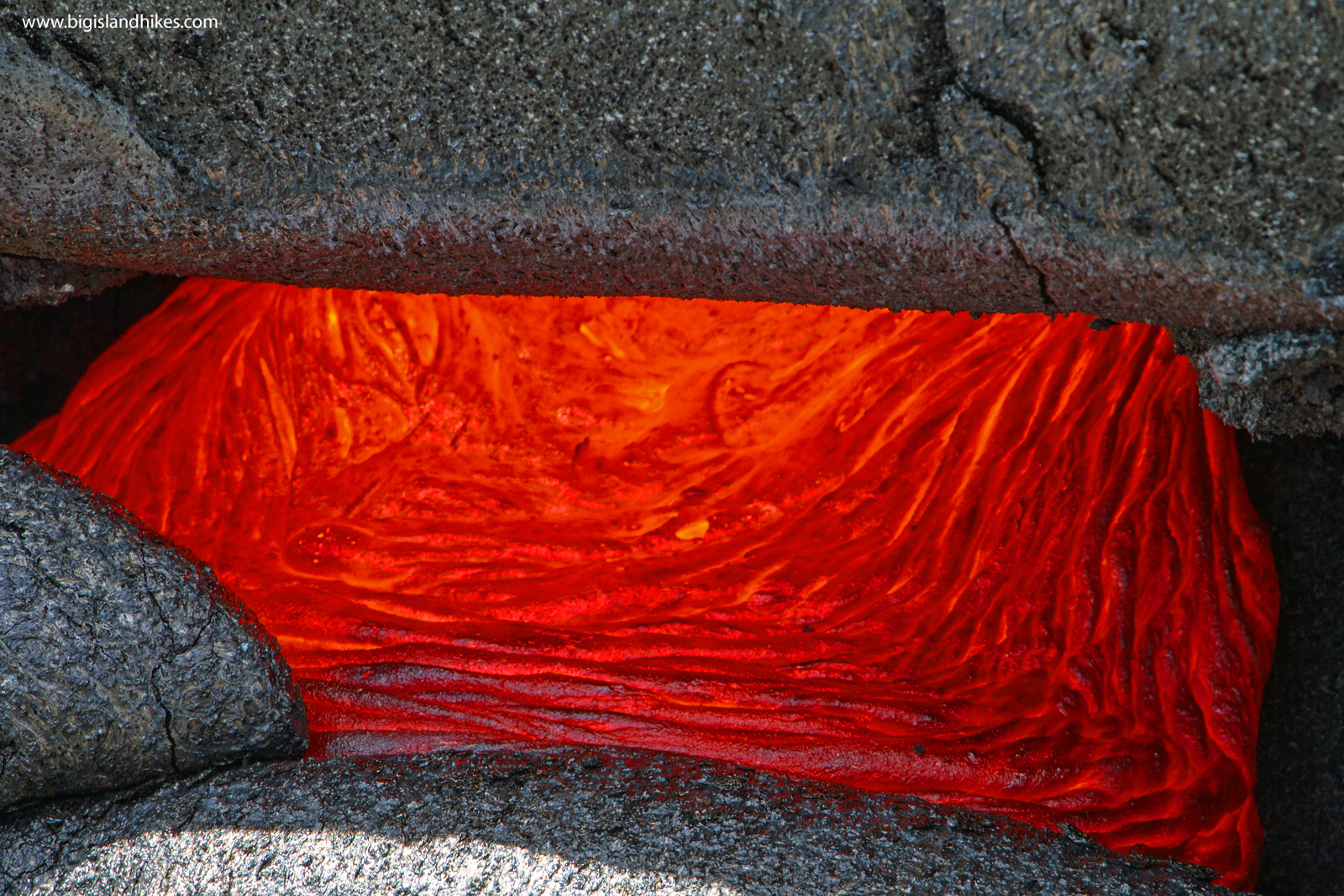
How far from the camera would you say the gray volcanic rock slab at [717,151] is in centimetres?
118

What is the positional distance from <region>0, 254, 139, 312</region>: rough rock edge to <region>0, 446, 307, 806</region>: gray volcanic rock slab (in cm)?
40

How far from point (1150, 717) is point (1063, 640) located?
217 mm

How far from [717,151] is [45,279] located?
1.30 metres

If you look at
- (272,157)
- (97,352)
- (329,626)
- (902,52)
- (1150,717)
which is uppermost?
(902,52)

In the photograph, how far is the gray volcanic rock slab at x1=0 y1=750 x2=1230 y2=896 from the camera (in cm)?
135

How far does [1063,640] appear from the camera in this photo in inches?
82.7

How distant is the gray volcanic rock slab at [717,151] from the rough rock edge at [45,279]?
254 mm

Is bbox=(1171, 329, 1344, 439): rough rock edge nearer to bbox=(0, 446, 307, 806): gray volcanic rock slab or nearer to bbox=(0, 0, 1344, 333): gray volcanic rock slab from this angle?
bbox=(0, 0, 1344, 333): gray volcanic rock slab

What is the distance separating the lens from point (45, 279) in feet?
6.12

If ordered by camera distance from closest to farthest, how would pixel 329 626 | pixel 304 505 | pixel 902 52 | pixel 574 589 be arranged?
1. pixel 902 52
2. pixel 329 626
3. pixel 574 589
4. pixel 304 505

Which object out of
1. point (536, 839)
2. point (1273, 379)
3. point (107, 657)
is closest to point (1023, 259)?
point (1273, 379)

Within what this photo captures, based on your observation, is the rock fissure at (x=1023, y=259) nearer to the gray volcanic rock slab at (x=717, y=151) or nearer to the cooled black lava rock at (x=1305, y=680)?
the gray volcanic rock slab at (x=717, y=151)

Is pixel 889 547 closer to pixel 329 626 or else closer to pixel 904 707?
pixel 904 707

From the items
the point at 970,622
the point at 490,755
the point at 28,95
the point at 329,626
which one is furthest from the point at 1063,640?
the point at 28,95
